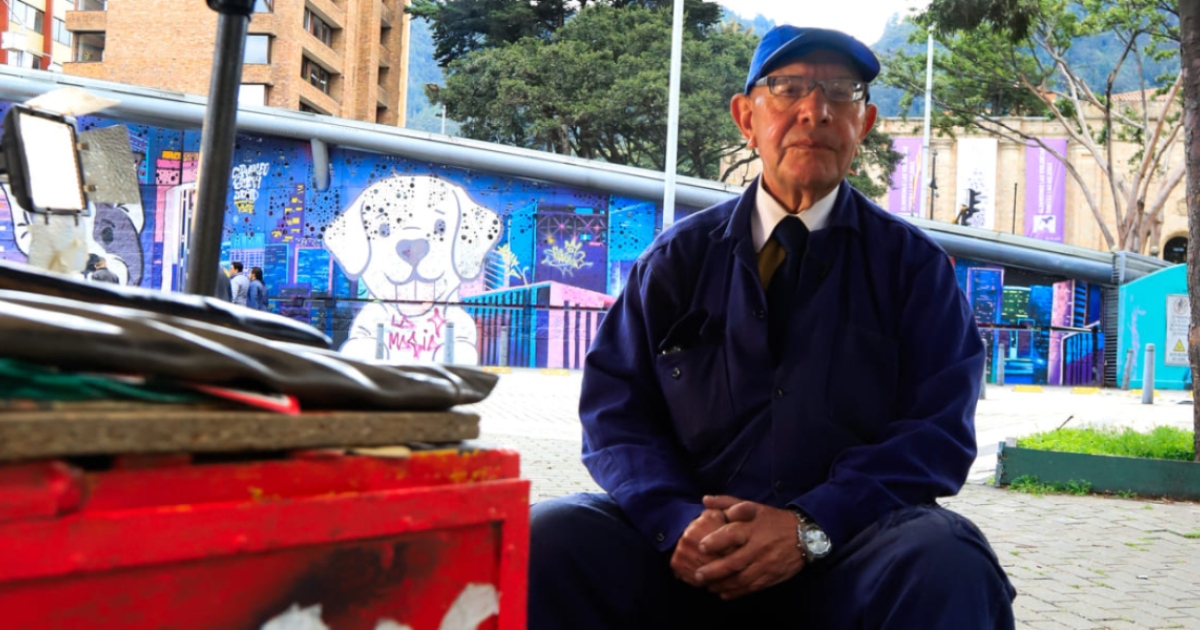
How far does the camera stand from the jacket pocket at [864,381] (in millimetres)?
2229

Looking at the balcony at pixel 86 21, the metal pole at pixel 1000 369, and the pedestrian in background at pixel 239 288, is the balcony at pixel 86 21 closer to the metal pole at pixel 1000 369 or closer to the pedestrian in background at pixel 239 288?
the pedestrian in background at pixel 239 288

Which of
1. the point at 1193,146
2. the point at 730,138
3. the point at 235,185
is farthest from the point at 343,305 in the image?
the point at 1193,146

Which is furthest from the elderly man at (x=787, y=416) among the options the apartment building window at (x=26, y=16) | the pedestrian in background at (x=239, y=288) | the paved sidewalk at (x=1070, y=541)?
the apartment building window at (x=26, y=16)

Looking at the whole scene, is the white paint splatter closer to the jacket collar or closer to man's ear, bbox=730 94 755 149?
the jacket collar

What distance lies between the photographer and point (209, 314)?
1.50m

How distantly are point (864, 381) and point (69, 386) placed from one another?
1.60 meters

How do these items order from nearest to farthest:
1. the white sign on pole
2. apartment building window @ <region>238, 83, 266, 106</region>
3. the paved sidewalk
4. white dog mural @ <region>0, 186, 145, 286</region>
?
the paved sidewalk < the white sign on pole < white dog mural @ <region>0, 186, 145, 286</region> < apartment building window @ <region>238, 83, 266, 106</region>

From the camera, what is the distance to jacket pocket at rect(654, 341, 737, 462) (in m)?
2.29

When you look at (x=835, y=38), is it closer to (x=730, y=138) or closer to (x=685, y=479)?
(x=685, y=479)

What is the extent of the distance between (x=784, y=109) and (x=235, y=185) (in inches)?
906

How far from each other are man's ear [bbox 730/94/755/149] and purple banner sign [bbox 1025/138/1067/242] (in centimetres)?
4581

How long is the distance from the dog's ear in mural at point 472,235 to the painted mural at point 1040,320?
32.5 feet

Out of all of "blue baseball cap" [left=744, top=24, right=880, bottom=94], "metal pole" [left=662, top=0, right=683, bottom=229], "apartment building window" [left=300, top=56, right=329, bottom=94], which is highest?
"apartment building window" [left=300, top=56, right=329, bottom=94]

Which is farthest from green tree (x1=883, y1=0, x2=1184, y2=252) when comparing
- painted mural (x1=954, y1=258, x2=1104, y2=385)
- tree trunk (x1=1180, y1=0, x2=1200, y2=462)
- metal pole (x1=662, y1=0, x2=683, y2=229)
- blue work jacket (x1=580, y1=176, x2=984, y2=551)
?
blue work jacket (x1=580, y1=176, x2=984, y2=551)
